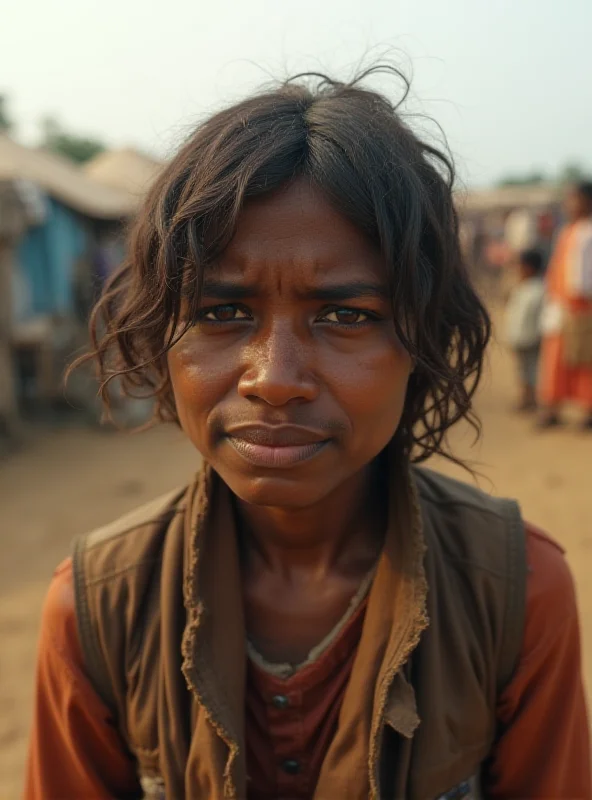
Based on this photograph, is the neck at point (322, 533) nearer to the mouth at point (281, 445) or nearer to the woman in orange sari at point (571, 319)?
the mouth at point (281, 445)

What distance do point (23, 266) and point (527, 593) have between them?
7.38 metres

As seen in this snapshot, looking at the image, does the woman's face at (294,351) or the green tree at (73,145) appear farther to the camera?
the green tree at (73,145)

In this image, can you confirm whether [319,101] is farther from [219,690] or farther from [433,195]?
[219,690]

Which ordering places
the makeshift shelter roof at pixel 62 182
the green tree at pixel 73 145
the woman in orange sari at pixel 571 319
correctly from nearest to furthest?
the woman in orange sari at pixel 571 319 < the makeshift shelter roof at pixel 62 182 < the green tree at pixel 73 145

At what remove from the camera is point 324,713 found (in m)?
1.15

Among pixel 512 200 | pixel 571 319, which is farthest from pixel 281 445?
pixel 512 200

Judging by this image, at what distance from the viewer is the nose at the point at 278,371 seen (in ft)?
3.17

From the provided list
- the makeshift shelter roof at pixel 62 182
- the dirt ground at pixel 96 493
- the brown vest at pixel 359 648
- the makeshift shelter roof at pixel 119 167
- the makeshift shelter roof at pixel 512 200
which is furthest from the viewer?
the makeshift shelter roof at pixel 512 200

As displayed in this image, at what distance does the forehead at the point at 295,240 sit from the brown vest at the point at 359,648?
39cm

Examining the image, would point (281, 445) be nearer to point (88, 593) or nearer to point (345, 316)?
point (345, 316)

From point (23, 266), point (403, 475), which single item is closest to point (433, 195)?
point (403, 475)

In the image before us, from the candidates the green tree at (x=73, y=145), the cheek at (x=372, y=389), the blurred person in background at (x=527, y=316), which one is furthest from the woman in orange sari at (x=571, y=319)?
the green tree at (x=73, y=145)

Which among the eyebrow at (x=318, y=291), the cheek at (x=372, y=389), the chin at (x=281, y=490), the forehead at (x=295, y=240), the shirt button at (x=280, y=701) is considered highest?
the forehead at (x=295, y=240)

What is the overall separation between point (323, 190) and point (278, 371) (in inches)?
9.9
